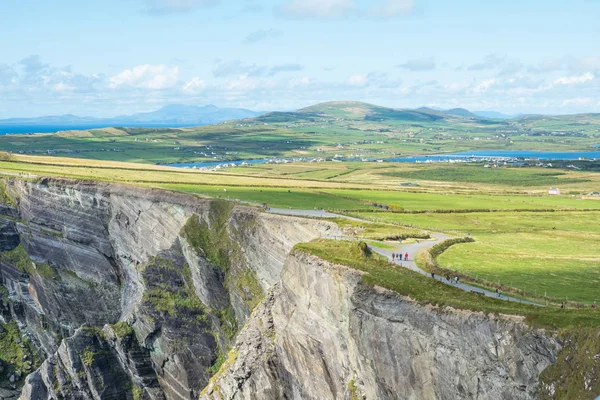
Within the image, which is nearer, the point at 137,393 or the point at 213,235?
the point at 213,235

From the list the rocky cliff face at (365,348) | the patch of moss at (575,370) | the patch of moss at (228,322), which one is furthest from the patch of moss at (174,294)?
the patch of moss at (575,370)

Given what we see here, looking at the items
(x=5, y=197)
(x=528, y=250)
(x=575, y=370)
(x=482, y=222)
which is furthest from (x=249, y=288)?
(x=5, y=197)

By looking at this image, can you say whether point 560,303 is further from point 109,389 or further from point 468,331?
Result: point 109,389

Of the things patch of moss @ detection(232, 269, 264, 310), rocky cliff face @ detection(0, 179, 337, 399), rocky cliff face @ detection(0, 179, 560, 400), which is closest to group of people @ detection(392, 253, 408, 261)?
rocky cliff face @ detection(0, 179, 560, 400)

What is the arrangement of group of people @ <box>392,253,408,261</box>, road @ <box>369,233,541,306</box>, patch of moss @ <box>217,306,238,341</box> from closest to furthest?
road @ <box>369,233,541,306</box>
group of people @ <box>392,253,408,261</box>
patch of moss @ <box>217,306,238,341</box>

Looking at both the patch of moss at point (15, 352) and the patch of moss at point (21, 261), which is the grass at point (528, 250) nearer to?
the patch of moss at point (21, 261)

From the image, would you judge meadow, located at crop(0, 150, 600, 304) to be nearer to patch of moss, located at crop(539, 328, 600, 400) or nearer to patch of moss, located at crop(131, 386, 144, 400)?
patch of moss, located at crop(539, 328, 600, 400)

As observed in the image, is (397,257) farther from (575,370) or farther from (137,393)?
(137,393)
